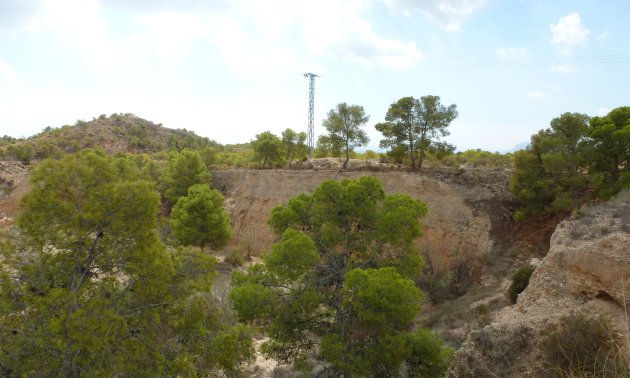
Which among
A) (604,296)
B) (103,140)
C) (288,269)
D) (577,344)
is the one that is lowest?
(577,344)

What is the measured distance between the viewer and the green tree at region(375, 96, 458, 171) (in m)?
28.7

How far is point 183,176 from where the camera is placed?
123 ft

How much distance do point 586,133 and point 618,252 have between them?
10792 mm

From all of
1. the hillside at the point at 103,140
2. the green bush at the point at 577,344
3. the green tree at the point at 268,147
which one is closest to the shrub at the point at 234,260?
the green tree at the point at 268,147

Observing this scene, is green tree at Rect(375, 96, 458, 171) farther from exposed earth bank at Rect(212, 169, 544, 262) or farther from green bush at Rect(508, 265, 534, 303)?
green bush at Rect(508, 265, 534, 303)

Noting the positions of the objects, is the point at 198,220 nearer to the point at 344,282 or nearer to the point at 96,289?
the point at 344,282

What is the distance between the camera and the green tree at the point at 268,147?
3941cm

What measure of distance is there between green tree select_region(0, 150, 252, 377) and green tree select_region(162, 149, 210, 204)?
2839 cm

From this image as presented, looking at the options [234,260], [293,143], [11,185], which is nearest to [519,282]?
[234,260]

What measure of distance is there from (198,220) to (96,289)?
19.9 meters

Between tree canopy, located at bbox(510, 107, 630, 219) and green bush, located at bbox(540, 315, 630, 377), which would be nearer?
green bush, located at bbox(540, 315, 630, 377)

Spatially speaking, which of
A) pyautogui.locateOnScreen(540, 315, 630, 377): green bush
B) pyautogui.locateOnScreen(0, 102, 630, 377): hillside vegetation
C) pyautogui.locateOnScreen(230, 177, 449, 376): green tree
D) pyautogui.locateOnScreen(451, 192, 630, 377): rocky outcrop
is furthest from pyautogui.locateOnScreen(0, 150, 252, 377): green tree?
pyautogui.locateOnScreen(540, 315, 630, 377): green bush

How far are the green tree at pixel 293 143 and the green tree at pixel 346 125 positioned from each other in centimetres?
662

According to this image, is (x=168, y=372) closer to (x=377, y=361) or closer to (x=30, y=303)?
(x=30, y=303)
